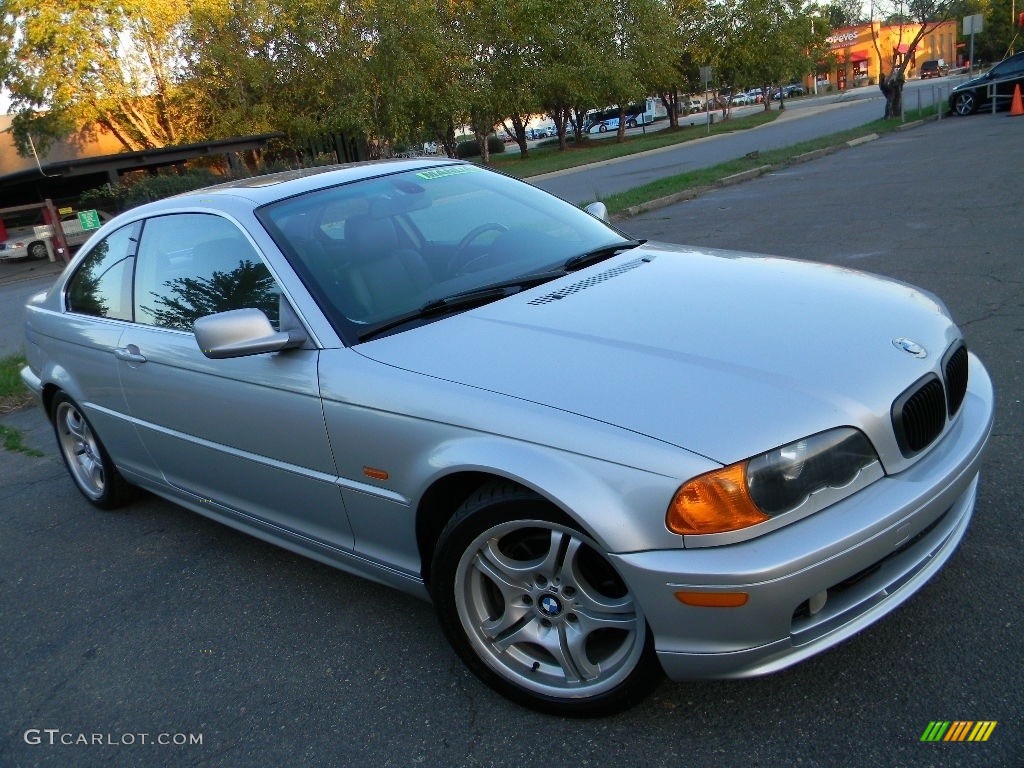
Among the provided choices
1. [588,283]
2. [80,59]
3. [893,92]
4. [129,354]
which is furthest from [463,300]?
[80,59]

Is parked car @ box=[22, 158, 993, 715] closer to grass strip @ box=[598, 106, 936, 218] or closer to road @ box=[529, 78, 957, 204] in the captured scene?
grass strip @ box=[598, 106, 936, 218]

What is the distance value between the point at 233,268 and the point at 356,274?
57 centimetres

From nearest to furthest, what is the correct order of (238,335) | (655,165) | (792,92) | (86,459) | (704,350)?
(704,350) → (238,335) → (86,459) → (655,165) → (792,92)

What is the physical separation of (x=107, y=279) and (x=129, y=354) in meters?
0.63

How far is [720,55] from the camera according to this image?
167ft

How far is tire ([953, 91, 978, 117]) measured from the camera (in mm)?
26547

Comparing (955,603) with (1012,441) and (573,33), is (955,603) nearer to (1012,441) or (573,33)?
(1012,441)

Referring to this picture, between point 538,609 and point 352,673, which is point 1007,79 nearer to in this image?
point 538,609

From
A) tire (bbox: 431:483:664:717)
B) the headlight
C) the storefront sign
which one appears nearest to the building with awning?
the storefront sign

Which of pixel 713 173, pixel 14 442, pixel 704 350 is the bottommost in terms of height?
pixel 713 173

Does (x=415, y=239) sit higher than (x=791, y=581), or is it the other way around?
(x=415, y=239)

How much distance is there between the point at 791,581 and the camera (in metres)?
2.12

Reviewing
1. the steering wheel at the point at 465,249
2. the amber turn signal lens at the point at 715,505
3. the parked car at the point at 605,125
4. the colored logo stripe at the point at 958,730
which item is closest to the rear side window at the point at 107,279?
the steering wheel at the point at 465,249

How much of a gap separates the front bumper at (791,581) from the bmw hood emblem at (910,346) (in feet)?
1.23
